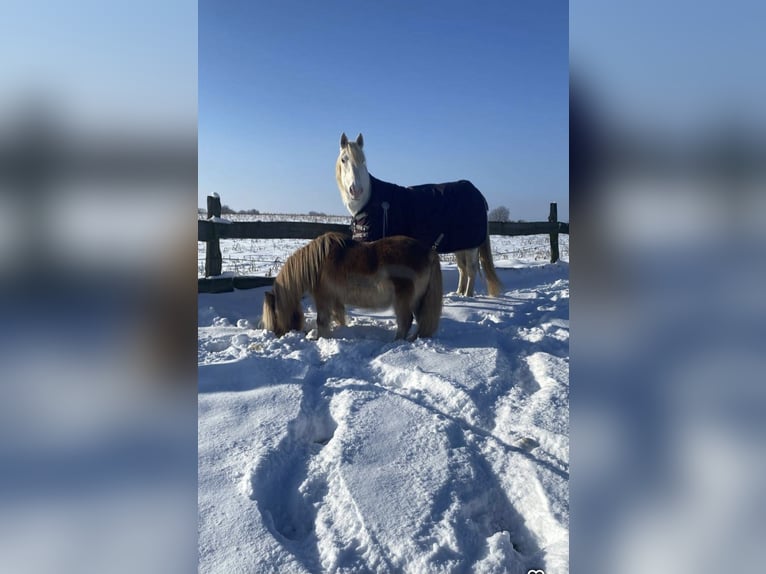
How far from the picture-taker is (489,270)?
16.9 feet

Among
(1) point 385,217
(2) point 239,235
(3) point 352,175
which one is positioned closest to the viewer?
(3) point 352,175

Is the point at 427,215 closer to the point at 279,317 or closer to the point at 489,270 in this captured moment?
the point at 489,270

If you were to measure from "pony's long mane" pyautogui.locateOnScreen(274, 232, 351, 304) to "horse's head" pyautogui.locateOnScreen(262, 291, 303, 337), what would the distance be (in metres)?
0.06

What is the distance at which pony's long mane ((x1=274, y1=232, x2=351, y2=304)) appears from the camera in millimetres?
3252

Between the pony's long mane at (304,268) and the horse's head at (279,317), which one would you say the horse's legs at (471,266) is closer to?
the pony's long mane at (304,268)

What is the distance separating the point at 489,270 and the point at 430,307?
83.1 inches

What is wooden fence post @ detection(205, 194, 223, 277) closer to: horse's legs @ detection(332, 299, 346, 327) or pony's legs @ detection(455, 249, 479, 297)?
horse's legs @ detection(332, 299, 346, 327)

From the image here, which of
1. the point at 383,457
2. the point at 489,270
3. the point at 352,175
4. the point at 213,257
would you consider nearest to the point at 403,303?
the point at 352,175

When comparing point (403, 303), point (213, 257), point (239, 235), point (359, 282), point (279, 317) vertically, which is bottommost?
point (279, 317)

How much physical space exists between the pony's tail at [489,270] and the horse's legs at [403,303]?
212 cm

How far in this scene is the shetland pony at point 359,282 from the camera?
3.18 metres

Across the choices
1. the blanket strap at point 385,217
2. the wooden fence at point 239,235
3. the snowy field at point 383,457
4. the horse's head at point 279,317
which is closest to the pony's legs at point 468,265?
the wooden fence at point 239,235
